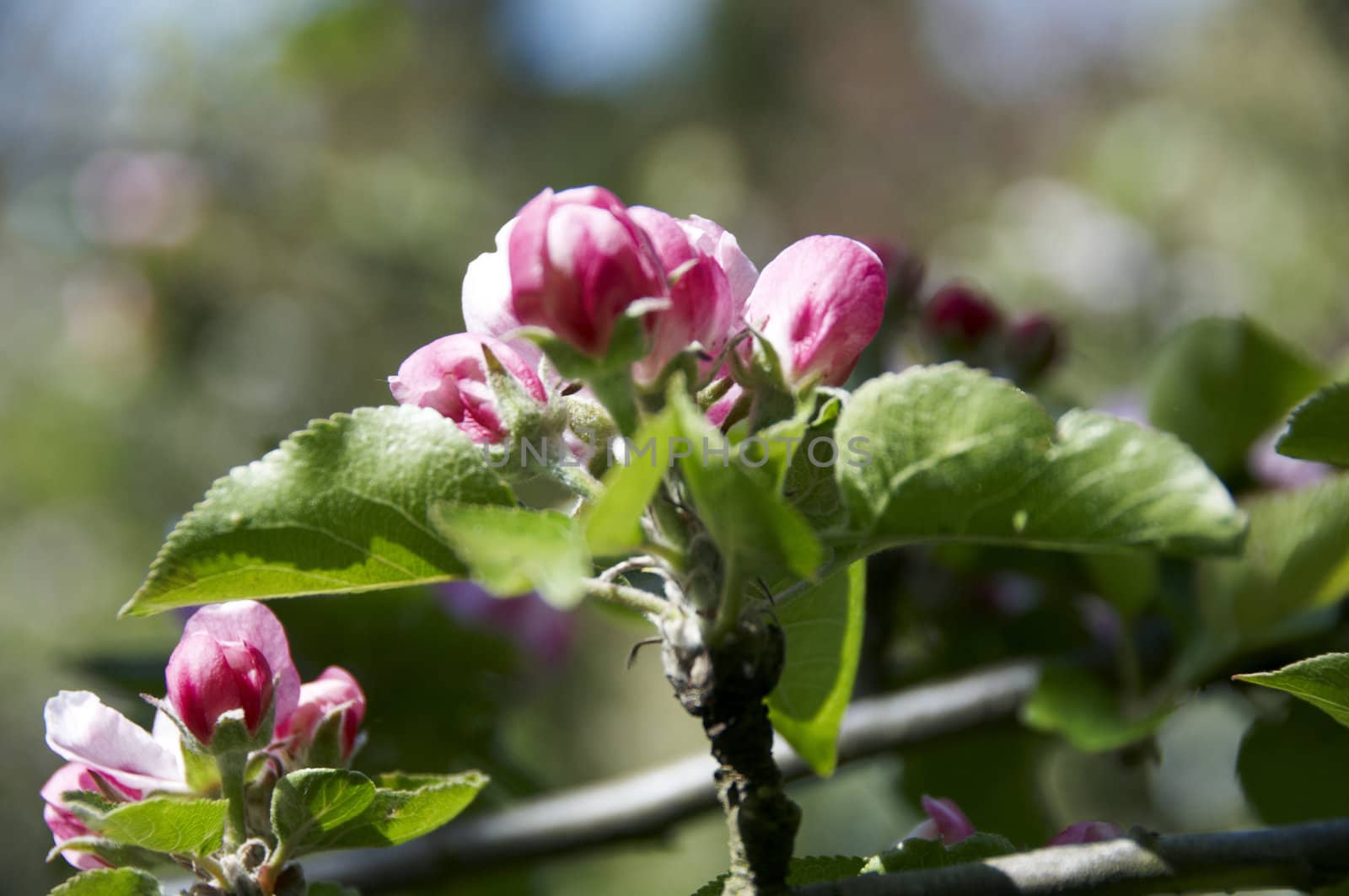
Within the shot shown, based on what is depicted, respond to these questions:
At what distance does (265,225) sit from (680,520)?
2663 millimetres

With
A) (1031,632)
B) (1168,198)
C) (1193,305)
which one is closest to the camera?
(1031,632)

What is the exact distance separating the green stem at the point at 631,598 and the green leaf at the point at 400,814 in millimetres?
79

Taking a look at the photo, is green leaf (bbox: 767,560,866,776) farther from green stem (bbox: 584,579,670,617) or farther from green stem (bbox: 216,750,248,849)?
green stem (bbox: 216,750,248,849)

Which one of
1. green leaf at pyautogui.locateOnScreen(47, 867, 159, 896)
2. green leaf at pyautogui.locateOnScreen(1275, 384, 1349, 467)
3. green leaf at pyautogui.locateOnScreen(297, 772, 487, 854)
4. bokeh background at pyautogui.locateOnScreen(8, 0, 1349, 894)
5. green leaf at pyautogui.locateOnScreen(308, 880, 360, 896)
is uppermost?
bokeh background at pyautogui.locateOnScreen(8, 0, 1349, 894)

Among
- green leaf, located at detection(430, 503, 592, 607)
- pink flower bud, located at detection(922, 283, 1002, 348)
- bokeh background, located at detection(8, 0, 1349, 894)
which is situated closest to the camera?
green leaf, located at detection(430, 503, 592, 607)

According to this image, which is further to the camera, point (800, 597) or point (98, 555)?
point (98, 555)

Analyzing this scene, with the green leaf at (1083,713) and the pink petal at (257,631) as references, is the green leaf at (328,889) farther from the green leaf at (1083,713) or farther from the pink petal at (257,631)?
the green leaf at (1083,713)

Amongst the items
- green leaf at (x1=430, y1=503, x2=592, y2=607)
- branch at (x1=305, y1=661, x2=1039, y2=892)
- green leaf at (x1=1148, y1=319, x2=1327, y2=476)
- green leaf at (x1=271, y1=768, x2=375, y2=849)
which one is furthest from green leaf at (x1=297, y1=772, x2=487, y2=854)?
green leaf at (x1=1148, y1=319, x2=1327, y2=476)

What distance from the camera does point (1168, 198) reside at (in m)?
2.60

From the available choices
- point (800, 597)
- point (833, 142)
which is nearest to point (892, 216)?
point (833, 142)

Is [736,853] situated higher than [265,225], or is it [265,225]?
[265,225]

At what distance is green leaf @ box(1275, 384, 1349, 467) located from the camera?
1.17 ft

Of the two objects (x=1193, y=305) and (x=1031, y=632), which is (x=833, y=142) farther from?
(x=1031, y=632)

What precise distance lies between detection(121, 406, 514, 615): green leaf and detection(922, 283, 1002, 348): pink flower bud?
513 mm
